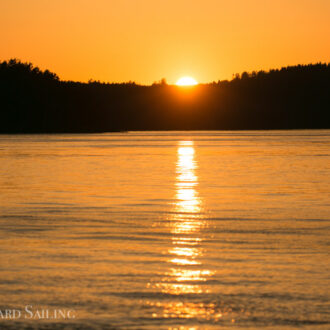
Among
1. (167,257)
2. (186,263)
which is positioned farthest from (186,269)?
(167,257)

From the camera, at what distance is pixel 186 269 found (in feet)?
39.4

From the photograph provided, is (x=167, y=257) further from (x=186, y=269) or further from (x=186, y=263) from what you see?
(x=186, y=269)

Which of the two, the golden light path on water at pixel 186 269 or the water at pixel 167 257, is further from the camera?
the golden light path on water at pixel 186 269

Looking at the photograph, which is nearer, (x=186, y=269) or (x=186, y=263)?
(x=186, y=269)

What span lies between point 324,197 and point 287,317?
1418 cm

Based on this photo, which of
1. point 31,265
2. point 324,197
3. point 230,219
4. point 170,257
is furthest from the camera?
point 324,197

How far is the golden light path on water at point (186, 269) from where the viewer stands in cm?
951

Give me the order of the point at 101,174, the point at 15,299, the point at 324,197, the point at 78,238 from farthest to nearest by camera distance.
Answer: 1. the point at 101,174
2. the point at 324,197
3. the point at 78,238
4. the point at 15,299

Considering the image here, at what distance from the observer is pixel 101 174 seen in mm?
34469

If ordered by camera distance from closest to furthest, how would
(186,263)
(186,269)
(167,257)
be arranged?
(186,269) → (186,263) → (167,257)

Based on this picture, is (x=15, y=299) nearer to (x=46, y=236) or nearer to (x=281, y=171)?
(x=46, y=236)

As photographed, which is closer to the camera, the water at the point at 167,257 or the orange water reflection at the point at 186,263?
the water at the point at 167,257

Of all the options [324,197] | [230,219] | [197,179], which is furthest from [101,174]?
[230,219]

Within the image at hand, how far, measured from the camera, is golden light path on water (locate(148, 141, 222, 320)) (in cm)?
→ 951
